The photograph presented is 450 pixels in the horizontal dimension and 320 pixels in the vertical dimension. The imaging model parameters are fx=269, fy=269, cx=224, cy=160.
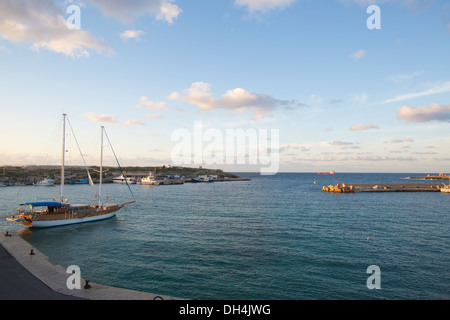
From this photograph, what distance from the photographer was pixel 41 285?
584 inches

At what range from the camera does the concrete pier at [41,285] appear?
1337 cm

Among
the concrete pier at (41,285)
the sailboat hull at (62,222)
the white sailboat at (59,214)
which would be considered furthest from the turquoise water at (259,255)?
the concrete pier at (41,285)

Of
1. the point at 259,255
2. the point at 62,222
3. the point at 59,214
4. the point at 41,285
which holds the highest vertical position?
the point at 41,285

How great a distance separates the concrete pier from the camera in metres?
13.4

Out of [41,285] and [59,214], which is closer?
[41,285]

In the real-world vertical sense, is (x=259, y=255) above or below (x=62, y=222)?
below

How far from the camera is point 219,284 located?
19344 mm

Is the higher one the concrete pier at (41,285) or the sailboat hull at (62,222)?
the concrete pier at (41,285)

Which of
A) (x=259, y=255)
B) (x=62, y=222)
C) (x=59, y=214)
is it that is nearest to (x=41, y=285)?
(x=259, y=255)

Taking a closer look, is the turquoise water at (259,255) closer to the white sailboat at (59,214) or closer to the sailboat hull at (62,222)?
the sailboat hull at (62,222)

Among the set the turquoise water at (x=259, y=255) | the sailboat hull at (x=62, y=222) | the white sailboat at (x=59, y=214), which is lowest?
the turquoise water at (x=259, y=255)

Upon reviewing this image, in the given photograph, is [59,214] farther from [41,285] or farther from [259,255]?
[259,255]

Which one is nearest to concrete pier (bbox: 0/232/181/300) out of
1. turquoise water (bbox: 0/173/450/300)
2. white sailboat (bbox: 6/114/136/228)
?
turquoise water (bbox: 0/173/450/300)
